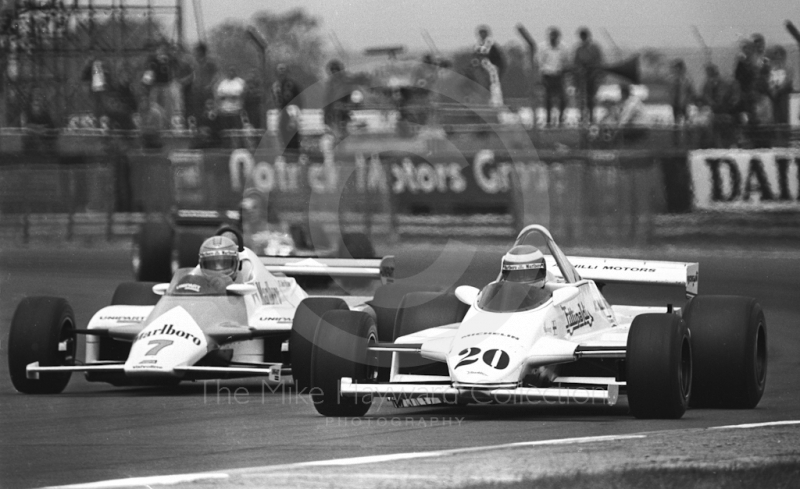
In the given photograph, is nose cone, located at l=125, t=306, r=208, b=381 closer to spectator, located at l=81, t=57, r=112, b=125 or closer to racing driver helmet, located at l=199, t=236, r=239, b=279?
racing driver helmet, located at l=199, t=236, r=239, b=279

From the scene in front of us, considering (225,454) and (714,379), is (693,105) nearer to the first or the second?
(714,379)

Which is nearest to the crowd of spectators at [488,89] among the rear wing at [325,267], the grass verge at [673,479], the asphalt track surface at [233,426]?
the asphalt track surface at [233,426]

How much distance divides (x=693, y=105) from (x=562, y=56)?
6.68 ft

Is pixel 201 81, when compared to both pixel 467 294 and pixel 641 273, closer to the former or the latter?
pixel 641 273

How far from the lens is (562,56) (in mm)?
21562

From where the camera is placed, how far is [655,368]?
344 inches

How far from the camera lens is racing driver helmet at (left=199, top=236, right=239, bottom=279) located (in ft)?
38.2

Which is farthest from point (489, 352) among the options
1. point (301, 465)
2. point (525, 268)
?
point (301, 465)

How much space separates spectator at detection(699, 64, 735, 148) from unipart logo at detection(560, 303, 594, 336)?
38.2ft

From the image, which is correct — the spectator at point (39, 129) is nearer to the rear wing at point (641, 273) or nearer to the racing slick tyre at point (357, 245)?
the racing slick tyre at point (357, 245)

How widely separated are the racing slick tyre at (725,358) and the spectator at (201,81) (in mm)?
15607

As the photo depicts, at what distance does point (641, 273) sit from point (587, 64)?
35.1 feet

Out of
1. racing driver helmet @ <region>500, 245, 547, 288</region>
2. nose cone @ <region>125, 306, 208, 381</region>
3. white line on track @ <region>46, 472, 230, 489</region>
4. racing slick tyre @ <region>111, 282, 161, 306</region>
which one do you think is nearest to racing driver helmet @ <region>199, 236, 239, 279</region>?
nose cone @ <region>125, 306, 208, 381</region>

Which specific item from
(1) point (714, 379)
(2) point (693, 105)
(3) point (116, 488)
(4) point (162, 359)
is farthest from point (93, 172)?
(3) point (116, 488)
